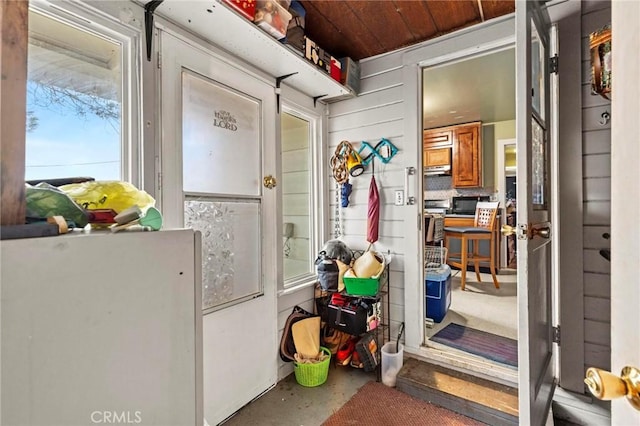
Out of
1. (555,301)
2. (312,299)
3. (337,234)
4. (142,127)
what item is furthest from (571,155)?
(142,127)

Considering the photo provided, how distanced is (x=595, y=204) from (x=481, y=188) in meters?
3.61

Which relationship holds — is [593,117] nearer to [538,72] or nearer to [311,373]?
[538,72]

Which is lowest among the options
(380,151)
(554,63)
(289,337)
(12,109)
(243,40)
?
(289,337)

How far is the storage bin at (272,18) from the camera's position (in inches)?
60.6

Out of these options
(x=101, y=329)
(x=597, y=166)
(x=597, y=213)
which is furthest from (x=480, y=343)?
(x=101, y=329)

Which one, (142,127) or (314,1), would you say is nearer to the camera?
(142,127)

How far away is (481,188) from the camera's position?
16.5 ft

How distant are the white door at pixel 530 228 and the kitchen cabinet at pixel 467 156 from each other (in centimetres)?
359

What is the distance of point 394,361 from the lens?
209 cm

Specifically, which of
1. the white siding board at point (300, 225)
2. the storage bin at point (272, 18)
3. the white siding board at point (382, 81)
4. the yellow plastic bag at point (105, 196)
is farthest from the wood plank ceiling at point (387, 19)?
the yellow plastic bag at point (105, 196)

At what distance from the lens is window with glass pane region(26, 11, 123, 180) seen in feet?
3.75
